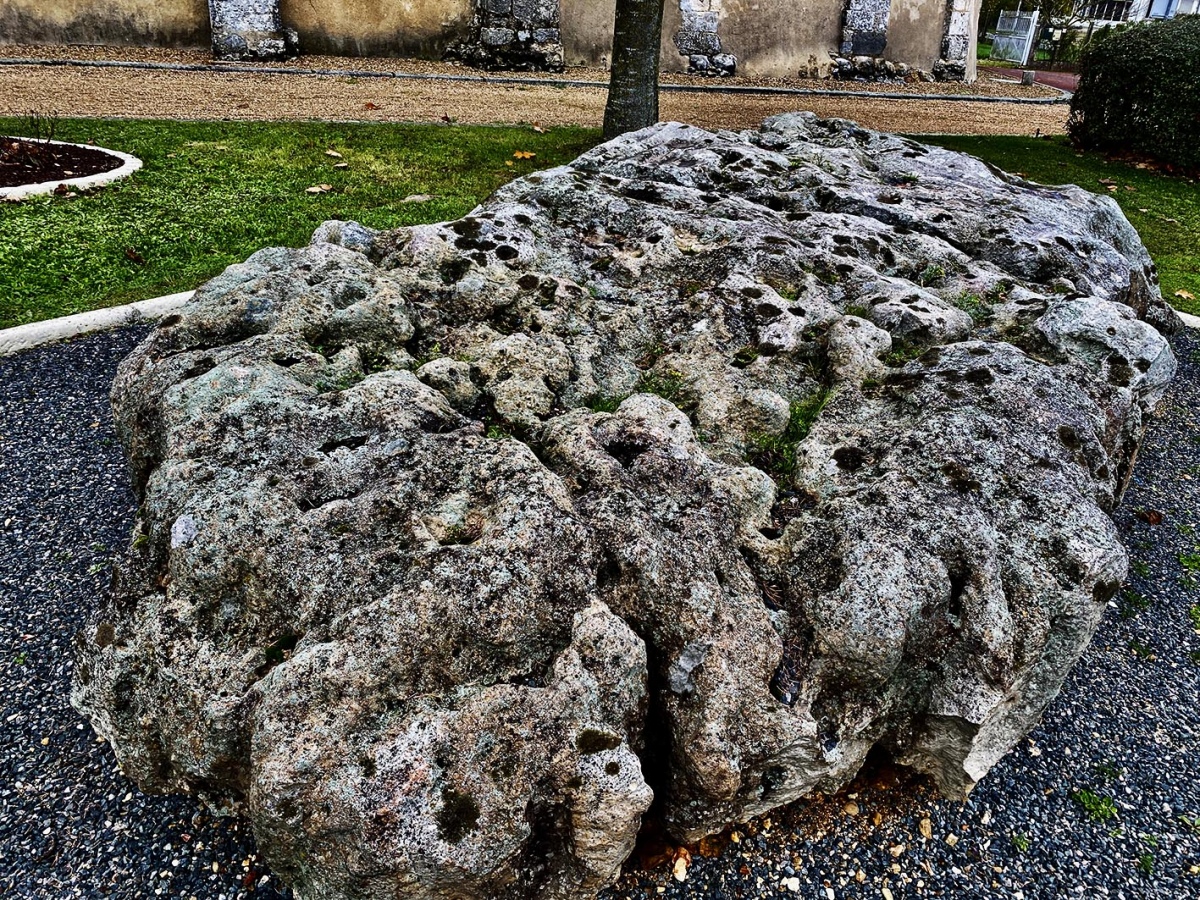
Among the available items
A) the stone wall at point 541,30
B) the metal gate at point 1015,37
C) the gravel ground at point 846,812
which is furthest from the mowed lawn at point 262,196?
the metal gate at point 1015,37

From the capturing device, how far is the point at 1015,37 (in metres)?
31.9

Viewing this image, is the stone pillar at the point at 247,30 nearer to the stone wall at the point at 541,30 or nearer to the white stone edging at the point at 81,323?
the stone wall at the point at 541,30

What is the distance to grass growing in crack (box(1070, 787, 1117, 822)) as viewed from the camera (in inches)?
119

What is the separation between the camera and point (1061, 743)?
10.9 feet

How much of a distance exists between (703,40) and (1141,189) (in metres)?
9.66

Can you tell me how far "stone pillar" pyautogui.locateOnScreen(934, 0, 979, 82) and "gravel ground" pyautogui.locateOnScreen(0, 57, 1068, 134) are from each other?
361cm

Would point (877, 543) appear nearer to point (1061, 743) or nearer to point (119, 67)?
point (1061, 743)

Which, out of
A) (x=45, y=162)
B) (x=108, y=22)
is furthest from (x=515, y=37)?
(x=45, y=162)

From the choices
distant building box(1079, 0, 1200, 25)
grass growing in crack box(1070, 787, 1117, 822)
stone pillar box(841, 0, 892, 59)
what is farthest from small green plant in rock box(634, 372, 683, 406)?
distant building box(1079, 0, 1200, 25)

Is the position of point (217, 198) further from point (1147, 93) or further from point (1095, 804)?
point (1147, 93)

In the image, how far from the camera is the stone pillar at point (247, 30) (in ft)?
47.2

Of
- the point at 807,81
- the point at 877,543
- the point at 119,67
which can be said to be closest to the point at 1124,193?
the point at 807,81

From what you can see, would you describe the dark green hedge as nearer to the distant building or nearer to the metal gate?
the metal gate

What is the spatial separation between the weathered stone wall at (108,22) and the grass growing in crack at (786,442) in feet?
52.9
